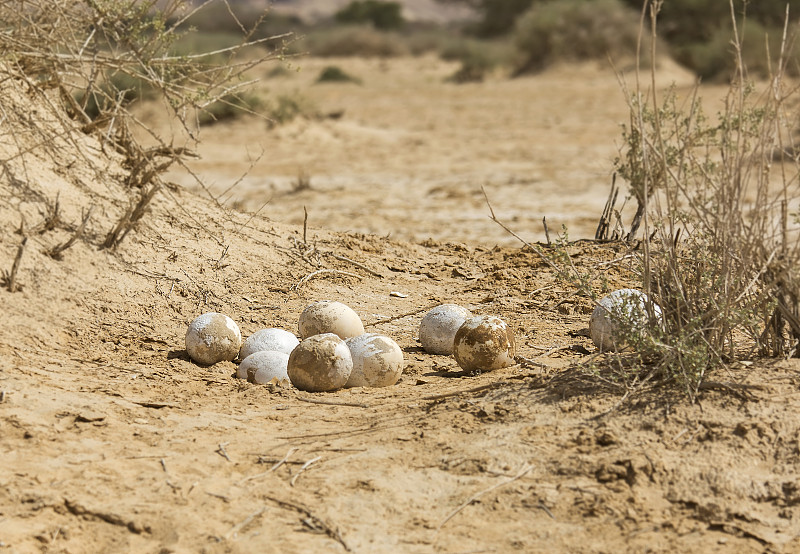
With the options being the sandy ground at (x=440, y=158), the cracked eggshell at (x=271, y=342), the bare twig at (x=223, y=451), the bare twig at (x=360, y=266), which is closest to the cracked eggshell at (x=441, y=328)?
the cracked eggshell at (x=271, y=342)

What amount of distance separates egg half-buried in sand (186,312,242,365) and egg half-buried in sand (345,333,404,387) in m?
0.69

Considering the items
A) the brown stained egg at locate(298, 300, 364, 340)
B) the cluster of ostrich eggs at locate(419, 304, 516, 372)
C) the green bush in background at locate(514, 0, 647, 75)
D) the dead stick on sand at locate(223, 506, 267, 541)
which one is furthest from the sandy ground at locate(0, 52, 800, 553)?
the green bush in background at locate(514, 0, 647, 75)

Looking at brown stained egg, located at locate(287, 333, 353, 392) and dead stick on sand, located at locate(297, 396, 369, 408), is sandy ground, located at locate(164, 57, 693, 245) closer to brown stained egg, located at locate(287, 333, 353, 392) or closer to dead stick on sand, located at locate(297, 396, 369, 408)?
brown stained egg, located at locate(287, 333, 353, 392)

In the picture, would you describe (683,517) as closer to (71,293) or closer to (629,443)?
(629,443)

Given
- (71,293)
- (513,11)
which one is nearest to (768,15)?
(513,11)

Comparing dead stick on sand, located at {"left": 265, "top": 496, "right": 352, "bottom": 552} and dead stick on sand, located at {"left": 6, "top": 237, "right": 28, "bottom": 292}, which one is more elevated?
dead stick on sand, located at {"left": 6, "top": 237, "right": 28, "bottom": 292}

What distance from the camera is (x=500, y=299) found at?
21.2 feet

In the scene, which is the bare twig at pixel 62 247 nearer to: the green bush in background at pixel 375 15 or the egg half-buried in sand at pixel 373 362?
the egg half-buried in sand at pixel 373 362

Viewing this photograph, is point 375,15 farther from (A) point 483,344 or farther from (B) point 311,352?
(B) point 311,352

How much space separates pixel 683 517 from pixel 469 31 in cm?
4061

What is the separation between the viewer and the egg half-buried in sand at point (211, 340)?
16.3ft

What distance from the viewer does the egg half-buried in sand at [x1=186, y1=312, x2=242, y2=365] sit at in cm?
498

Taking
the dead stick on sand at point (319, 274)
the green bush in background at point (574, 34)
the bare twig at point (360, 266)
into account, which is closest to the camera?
the dead stick on sand at point (319, 274)

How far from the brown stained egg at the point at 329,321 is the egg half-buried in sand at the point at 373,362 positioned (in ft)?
1.52
